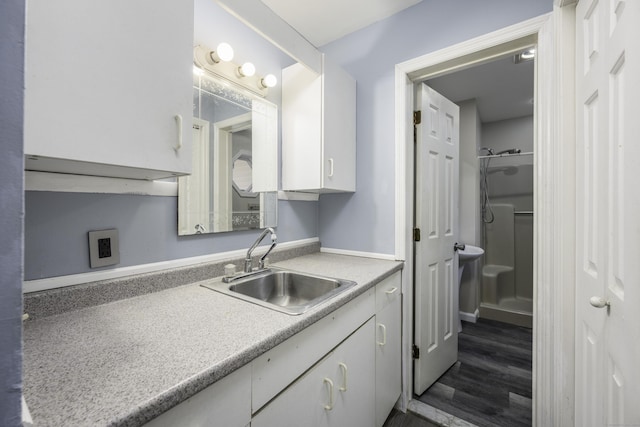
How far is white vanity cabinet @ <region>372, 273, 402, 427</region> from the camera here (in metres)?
1.38

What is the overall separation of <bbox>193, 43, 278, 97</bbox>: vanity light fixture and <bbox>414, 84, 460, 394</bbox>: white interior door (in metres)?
1.02

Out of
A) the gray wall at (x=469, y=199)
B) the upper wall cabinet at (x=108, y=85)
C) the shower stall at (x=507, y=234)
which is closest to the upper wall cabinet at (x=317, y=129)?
the upper wall cabinet at (x=108, y=85)

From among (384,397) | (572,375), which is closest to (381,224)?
(384,397)

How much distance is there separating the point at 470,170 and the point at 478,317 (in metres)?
1.66

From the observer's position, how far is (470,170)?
9.95 ft

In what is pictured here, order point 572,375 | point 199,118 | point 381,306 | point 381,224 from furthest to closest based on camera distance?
1. point 381,224
2. point 381,306
3. point 199,118
4. point 572,375

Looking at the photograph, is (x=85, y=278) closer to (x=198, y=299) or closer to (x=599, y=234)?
(x=198, y=299)

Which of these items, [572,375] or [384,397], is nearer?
[572,375]

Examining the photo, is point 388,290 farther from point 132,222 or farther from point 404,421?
point 132,222

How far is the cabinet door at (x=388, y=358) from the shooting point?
4.52ft

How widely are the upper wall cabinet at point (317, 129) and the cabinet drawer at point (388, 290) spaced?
0.64 m

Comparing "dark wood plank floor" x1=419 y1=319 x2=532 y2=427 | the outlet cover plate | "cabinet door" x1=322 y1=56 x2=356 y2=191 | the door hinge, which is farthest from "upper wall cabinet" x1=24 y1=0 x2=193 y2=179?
"dark wood plank floor" x1=419 y1=319 x2=532 y2=427

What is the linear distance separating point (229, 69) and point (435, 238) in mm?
1681

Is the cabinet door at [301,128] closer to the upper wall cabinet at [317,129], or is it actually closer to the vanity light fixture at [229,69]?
the upper wall cabinet at [317,129]
